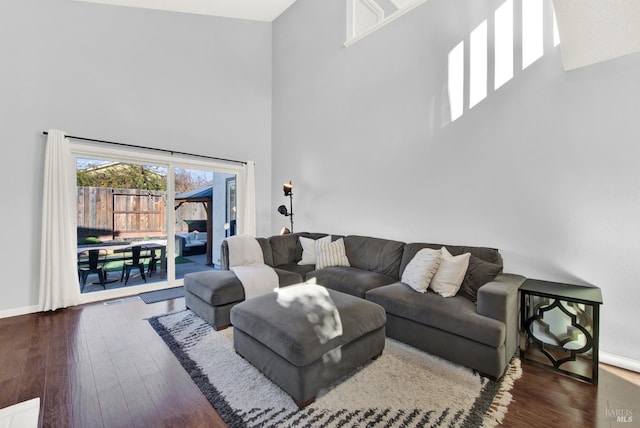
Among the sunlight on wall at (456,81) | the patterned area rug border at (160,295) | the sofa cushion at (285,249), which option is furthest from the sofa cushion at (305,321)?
the sunlight on wall at (456,81)

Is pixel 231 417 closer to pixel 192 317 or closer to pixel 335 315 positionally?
pixel 335 315

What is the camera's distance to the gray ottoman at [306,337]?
1700 millimetres

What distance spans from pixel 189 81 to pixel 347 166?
301 cm

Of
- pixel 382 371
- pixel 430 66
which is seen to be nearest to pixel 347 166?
pixel 430 66

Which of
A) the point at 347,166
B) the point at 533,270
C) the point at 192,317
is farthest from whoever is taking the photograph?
the point at 347,166

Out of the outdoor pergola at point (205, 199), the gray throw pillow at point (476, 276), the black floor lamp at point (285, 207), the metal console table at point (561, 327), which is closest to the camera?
the metal console table at point (561, 327)

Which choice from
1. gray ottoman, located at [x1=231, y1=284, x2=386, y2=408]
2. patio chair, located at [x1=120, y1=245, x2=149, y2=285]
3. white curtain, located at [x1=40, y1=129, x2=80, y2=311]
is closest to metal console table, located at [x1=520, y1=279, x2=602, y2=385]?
gray ottoman, located at [x1=231, y1=284, x2=386, y2=408]

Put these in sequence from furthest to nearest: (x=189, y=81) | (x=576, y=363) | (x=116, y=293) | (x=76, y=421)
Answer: (x=189, y=81), (x=116, y=293), (x=576, y=363), (x=76, y=421)

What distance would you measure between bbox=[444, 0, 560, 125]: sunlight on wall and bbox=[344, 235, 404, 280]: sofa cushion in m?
1.65

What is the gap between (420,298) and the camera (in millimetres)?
2396

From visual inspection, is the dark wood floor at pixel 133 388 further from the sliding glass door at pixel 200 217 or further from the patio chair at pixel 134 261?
the sliding glass door at pixel 200 217

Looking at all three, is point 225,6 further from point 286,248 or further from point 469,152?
point 469,152

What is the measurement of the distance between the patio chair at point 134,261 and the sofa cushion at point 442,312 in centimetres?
356

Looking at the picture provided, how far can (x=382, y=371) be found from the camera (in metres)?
2.08
